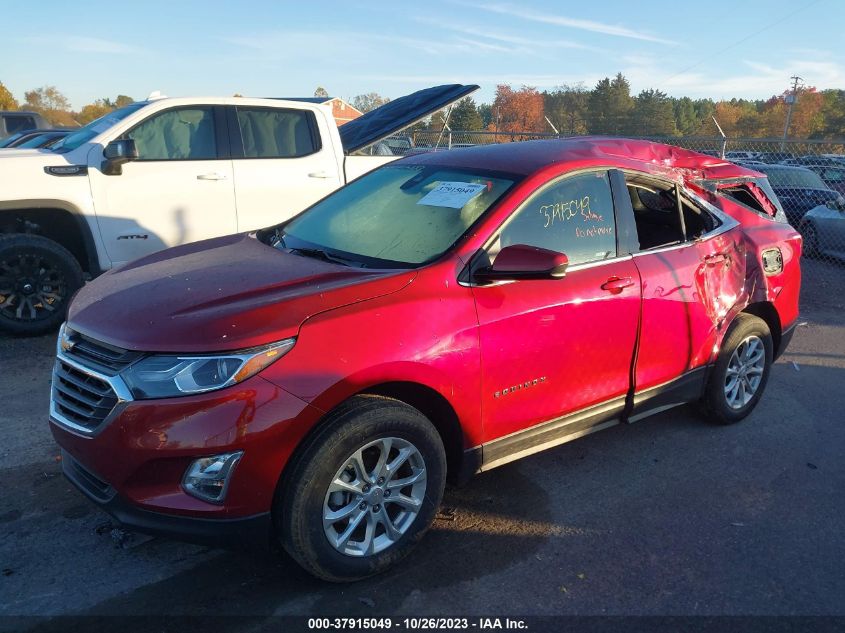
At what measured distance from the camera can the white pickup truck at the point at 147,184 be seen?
583cm

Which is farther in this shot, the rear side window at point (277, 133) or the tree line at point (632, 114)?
the tree line at point (632, 114)

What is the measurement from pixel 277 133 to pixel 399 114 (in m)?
1.82

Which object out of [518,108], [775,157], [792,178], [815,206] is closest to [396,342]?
[815,206]

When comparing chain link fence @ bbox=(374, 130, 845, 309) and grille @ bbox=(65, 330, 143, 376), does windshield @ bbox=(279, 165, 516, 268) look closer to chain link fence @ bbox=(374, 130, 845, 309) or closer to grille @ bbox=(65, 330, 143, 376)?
grille @ bbox=(65, 330, 143, 376)

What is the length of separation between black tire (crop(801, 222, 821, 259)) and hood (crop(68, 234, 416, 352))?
10.4 metres

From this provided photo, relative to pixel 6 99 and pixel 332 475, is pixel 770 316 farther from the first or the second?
pixel 6 99

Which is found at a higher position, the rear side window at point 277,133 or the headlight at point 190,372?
the rear side window at point 277,133

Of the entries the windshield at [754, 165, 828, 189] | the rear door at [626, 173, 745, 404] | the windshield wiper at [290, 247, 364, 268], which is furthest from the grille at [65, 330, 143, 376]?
the windshield at [754, 165, 828, 189]

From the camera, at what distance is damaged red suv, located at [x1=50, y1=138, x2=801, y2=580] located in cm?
251

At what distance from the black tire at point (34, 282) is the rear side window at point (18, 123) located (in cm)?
1531

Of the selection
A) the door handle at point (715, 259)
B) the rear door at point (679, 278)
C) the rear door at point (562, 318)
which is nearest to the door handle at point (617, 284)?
the rear door at point (562, 318)

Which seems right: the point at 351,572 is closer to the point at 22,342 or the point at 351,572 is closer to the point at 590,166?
the point at 590,166

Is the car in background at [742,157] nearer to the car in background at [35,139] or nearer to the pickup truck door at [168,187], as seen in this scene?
the pickup truck door at [168,187]

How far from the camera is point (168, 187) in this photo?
632 cm
